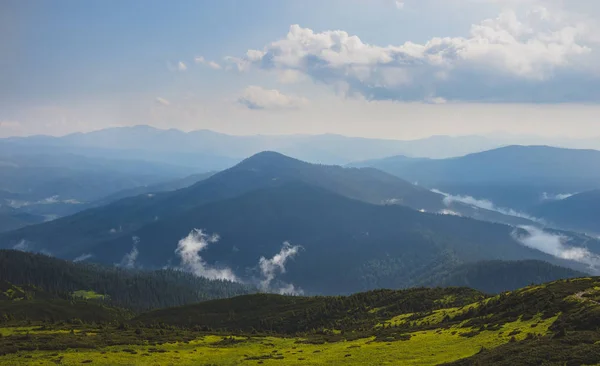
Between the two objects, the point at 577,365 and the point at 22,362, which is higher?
the point at 577,365

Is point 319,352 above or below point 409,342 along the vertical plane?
below

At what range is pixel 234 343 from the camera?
76438mm

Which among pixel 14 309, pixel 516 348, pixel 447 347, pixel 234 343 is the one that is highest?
pixel 516 348

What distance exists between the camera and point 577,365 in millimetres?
33000

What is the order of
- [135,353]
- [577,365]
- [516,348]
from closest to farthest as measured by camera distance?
[577,365] → [516,348] → [135,353]

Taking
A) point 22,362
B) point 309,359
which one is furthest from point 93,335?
point 309,359

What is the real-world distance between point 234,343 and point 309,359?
23.5 m

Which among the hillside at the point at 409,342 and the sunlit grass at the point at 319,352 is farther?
the sunlit grass at the point at 319,352

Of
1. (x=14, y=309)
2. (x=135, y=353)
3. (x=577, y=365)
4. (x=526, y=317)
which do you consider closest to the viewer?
(x=577, y=365)

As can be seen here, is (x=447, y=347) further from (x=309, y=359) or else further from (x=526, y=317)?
(x=309, y=359)

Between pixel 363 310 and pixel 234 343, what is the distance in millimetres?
63792

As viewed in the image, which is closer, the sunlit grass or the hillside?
the hillside

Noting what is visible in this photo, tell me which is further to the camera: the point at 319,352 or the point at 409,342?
the point at 319,352

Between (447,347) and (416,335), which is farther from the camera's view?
(416,335)
